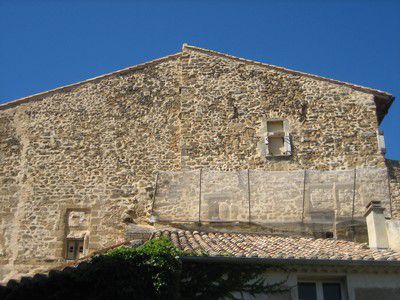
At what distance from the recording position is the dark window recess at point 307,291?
11.5 meters

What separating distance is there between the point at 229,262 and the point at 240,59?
10.3 m

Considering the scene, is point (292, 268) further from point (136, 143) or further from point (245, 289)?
point (136, 143)

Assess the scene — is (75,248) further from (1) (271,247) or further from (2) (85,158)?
(1) (271,247)

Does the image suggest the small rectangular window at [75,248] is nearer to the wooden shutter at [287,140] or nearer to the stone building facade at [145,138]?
the stone building facade at [145,138]

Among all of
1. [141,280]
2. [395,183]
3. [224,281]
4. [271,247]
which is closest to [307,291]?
[271,247]

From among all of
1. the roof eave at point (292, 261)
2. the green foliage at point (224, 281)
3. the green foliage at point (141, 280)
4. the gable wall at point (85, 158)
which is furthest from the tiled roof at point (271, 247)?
the gable wall at point (85, 158)

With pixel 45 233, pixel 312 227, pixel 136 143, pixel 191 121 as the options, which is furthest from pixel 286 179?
pixel 45 233

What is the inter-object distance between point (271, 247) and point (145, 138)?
773 cm

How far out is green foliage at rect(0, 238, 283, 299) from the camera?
10344 millimetres

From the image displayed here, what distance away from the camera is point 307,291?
1152 centimetres

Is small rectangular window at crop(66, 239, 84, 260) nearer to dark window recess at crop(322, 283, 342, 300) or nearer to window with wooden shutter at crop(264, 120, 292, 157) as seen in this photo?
window with wooden shutter at crop(264, 120, 292, 157)

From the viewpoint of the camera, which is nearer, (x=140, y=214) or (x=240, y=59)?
(x=140, y=214)

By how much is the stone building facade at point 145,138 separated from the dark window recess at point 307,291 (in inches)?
278

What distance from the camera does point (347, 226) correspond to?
17.4 meters
